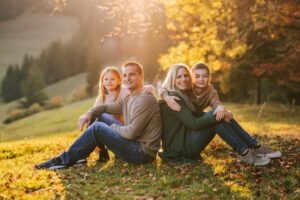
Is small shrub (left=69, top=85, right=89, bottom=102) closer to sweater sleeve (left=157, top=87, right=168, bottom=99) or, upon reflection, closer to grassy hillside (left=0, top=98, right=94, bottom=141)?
grassy hillside (left=0, top=98, right=94, bottom=141)

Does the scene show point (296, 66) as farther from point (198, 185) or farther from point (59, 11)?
point (198, 185)

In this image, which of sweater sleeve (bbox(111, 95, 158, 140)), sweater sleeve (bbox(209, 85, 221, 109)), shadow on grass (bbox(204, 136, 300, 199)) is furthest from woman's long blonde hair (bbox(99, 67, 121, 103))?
shadow on grass (bbox(204, 136, 300, 199))

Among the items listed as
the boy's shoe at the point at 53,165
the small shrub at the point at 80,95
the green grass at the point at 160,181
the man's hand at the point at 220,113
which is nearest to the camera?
the green grass at the point at 160,181

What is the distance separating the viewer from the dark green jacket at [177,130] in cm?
918

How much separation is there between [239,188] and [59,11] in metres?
8.64

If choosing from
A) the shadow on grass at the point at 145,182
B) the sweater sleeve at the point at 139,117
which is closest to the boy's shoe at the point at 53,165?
the shadow on grass at the point at 145,182

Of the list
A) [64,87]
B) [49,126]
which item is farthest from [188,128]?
[64,87]

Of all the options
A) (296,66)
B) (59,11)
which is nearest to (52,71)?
(296,66)

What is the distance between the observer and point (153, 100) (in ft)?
30.7

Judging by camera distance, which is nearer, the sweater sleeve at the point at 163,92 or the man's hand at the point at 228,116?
the man's hand at the point at 228,116

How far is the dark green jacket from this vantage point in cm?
918

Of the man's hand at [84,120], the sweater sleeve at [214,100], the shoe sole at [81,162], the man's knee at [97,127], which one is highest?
the sweater sleeve at [214,100]

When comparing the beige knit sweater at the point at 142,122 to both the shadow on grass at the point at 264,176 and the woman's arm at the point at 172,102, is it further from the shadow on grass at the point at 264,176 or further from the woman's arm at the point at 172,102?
the shadow on grass at the point at 264,176

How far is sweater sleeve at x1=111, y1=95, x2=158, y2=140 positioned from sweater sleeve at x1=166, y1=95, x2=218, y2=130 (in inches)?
19.9
